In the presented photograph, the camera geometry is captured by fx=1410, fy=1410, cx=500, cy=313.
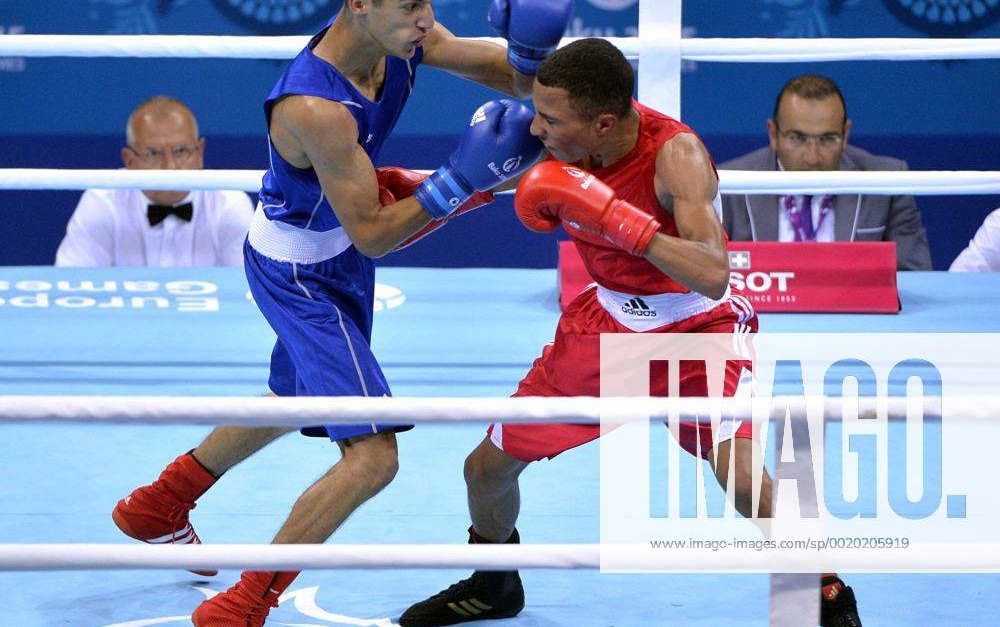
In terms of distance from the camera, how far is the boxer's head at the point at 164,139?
443cm

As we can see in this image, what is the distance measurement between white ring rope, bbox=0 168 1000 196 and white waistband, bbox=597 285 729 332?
0.91 metres

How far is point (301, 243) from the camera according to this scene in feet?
8.11

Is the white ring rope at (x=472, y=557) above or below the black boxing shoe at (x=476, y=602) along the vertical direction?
above

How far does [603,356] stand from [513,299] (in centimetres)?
146

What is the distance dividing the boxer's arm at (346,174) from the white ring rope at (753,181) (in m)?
1.03

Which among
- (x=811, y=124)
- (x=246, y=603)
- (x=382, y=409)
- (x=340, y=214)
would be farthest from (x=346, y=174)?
(x=811, y=124)

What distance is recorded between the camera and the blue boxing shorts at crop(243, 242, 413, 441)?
2357 millimetres

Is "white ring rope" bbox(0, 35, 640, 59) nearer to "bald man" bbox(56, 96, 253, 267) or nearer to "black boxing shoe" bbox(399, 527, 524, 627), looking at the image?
"bald man" bbox(56, 96, 253, 267)

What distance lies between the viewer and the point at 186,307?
12.5ft

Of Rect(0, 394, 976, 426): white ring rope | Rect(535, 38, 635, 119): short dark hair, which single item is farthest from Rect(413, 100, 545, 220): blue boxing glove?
Rect(0, 394, 976, 426): white ring rope

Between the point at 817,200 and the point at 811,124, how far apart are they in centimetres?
25

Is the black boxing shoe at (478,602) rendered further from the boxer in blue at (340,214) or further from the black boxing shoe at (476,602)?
the boxer in blue at (340,214)

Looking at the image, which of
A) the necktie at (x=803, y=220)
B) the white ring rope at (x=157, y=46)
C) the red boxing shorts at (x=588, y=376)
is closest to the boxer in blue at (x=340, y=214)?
the red boxing shorts at (x=588, y=376)

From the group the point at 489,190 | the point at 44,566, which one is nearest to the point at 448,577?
the point at 489,190
